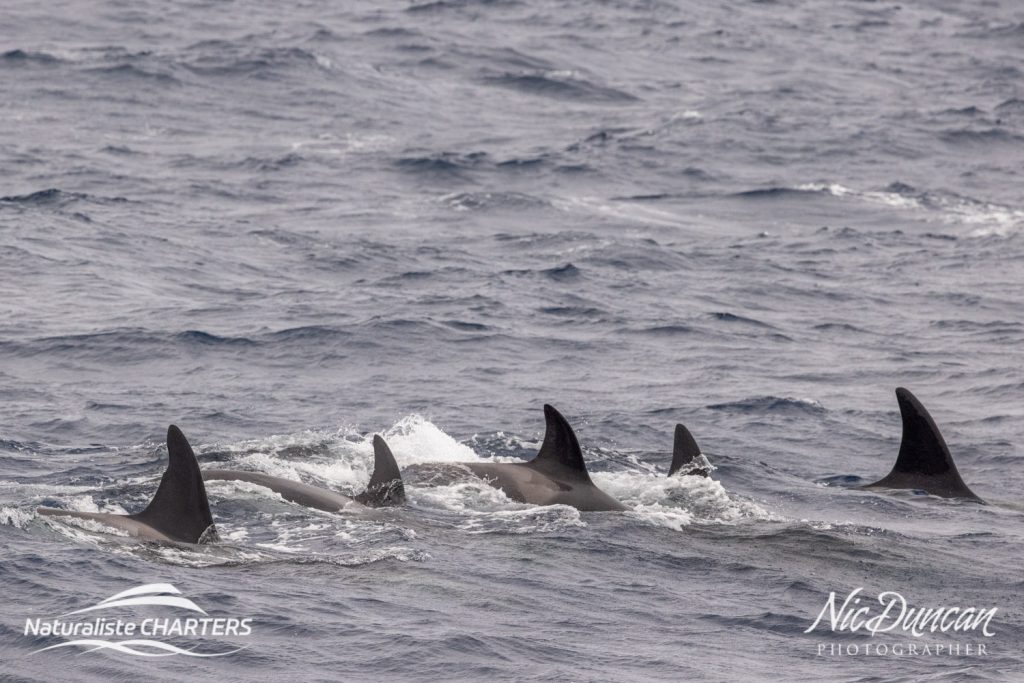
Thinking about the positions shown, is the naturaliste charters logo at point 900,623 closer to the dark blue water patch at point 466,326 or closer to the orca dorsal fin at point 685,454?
the orca dorsal fin at point 685,454

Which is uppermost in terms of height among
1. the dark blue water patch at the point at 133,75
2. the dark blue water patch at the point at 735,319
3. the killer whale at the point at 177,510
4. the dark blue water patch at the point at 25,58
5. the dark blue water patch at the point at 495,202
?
the dark blue water patch at the point at 25,58

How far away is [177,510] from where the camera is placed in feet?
51.2

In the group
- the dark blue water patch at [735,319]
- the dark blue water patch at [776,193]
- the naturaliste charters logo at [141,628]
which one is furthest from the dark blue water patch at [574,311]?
the naturaliste charters logo at [141,628]

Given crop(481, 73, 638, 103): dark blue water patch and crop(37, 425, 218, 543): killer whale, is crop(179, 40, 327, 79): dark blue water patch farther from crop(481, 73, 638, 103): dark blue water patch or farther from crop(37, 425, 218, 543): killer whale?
crop(37, 425, 218, 543): killer whale

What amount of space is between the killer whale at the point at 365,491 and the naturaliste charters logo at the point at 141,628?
3.41m

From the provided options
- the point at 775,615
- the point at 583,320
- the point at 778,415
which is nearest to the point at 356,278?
the point at 583,320

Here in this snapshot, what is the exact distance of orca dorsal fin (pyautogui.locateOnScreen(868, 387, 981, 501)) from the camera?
20328 mm

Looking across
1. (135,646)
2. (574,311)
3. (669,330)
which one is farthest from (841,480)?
(135,646)

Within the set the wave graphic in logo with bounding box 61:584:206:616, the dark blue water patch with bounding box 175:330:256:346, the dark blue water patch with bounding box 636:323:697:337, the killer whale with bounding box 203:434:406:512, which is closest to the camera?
the wave graphic in logo with bounding box 61:584:206:616

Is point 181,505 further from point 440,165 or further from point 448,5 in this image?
point 448,5

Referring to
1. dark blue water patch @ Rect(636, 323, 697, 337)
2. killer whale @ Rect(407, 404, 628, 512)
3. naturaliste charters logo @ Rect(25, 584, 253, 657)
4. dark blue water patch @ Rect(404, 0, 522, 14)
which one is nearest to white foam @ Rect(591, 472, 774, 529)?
killer whale @ Rect(407, 404, 628, 512)

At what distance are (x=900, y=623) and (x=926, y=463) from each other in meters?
5.63

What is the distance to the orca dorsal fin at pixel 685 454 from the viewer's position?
64.5 feet

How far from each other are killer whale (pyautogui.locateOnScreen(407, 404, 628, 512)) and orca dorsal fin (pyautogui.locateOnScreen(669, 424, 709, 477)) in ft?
4.50
